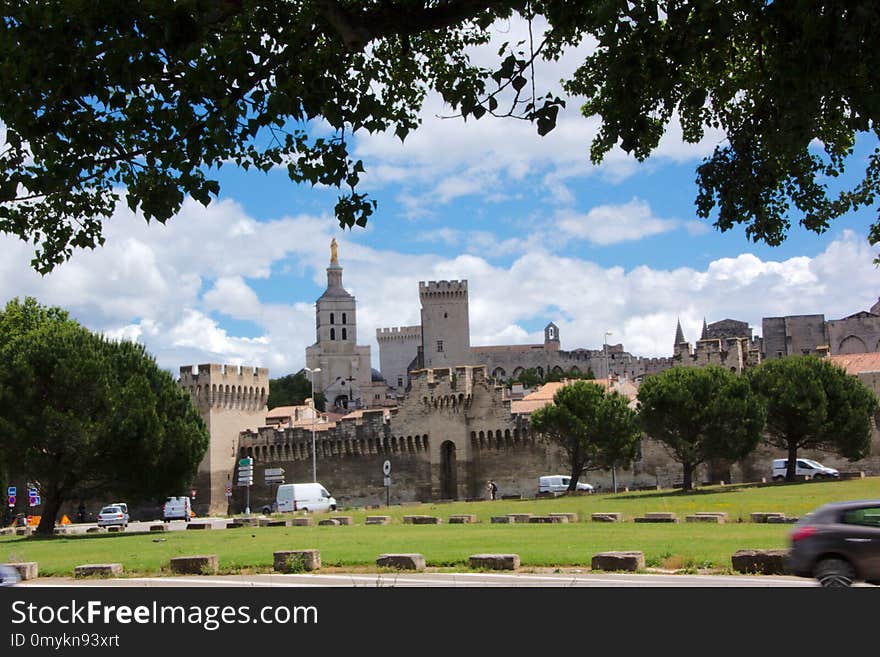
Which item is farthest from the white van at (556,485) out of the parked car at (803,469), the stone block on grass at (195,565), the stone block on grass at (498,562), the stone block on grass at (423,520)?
the stone block on grass at (498,562)

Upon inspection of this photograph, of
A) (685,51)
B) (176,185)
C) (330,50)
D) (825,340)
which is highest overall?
(825,340)

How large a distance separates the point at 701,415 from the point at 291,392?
88.7 m

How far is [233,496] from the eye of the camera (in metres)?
69.4

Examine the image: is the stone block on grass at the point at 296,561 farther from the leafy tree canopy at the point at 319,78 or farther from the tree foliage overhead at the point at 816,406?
the tree foliage overhead at the point at 816,406

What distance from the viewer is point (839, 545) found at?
1268 cm

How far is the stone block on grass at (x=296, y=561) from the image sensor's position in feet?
55.8

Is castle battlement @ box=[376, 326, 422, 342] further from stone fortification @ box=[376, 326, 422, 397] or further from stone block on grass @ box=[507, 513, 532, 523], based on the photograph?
stone block on grass @ box=[507, 513, 532, 523]

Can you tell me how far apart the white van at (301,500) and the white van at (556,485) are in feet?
42.8

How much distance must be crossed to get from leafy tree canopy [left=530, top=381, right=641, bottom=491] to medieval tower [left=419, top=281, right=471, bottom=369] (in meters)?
78.2
